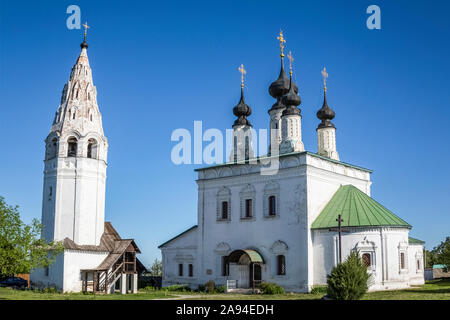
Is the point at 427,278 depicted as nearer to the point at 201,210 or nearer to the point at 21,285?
the point at 201,210

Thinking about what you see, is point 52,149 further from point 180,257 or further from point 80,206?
point 180,257

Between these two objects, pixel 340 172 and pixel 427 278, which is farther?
pixel 427 278

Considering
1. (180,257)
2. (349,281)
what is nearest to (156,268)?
(180,257)

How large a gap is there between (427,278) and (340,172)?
612 inches

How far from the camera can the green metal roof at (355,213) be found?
1025 inches

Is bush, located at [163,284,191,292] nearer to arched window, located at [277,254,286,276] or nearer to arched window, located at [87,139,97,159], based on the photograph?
arched window, located at [277,254,286,276]

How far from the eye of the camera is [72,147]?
94.0 ft

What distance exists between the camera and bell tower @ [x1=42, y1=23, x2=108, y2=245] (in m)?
27.2

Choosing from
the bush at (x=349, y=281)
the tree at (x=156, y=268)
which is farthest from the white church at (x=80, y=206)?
the tree at (x=156, y=268)

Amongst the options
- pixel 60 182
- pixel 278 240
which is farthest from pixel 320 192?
pixel 60 182

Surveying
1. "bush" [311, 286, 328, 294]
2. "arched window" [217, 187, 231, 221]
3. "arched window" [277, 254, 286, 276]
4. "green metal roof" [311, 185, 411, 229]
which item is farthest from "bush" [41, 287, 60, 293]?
"green metal roof" [311, 185, 411, 229]

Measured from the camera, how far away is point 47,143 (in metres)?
28.6

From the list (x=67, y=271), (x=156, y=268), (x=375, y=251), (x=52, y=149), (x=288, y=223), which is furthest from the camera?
(x=156, y=268)

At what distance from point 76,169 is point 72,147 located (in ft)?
5.70
